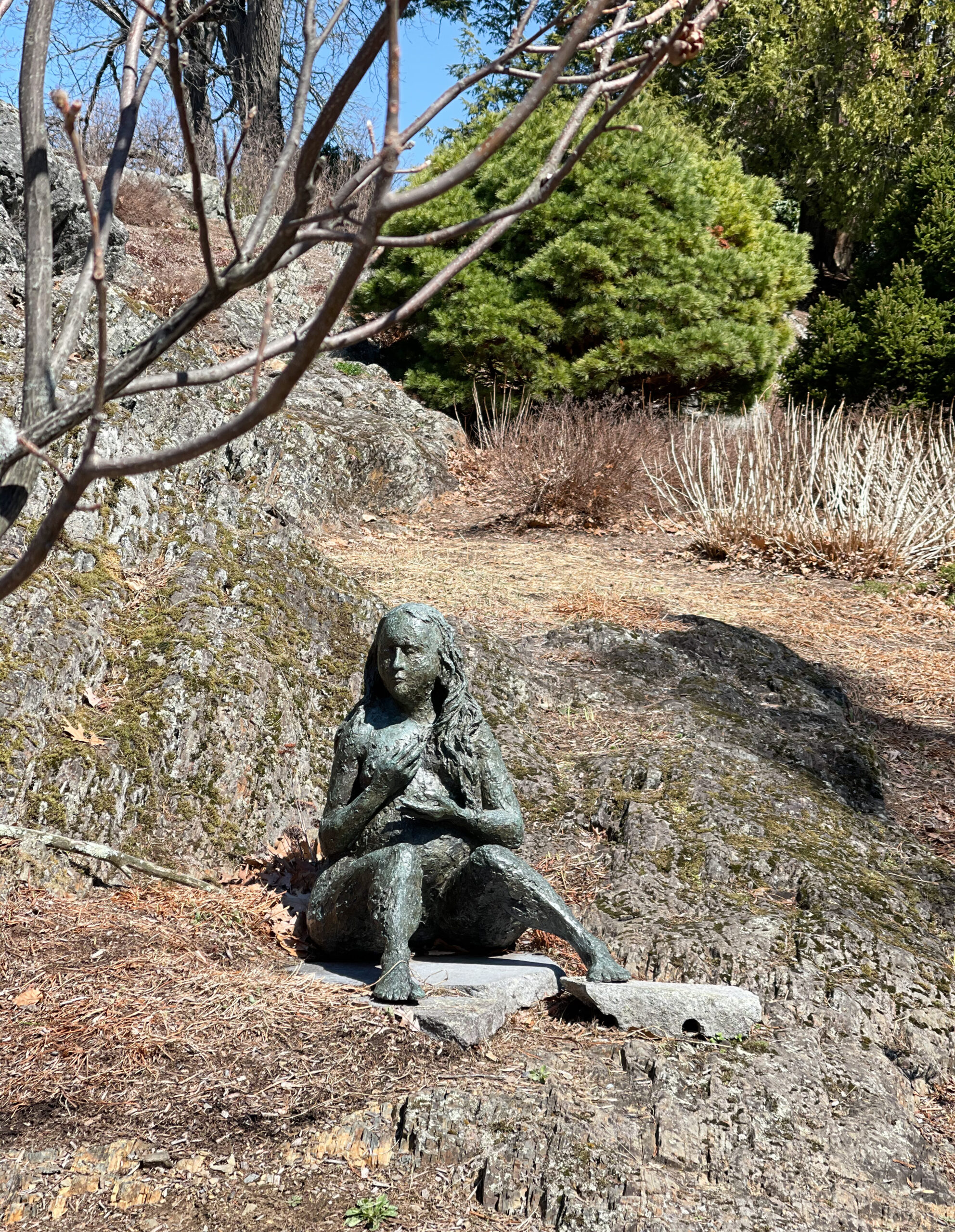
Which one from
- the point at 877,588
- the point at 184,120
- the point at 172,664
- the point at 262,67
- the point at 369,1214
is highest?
the point at 262,67

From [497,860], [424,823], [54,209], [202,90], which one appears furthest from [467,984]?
[202,90]

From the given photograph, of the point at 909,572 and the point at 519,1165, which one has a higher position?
the point at 909,572

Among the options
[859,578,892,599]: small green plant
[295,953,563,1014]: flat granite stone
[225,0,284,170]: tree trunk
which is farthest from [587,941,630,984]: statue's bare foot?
[225,0,284,170]: tree trunk

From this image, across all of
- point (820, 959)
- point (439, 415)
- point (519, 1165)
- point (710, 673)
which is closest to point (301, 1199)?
point (519, 1165)

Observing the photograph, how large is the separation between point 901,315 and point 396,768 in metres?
9.83

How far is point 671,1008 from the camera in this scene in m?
3.50

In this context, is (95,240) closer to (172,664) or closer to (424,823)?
(424,823)

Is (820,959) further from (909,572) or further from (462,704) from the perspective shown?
(909,572)

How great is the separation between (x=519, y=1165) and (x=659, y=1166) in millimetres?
408

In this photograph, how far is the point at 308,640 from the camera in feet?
18.1

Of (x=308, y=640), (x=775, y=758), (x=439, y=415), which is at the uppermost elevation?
(x=439, y=415)

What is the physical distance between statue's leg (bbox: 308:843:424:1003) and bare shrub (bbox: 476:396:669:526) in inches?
278

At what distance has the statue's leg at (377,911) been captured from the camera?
336 centimetres

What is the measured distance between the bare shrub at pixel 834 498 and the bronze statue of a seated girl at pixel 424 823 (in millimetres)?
6214
